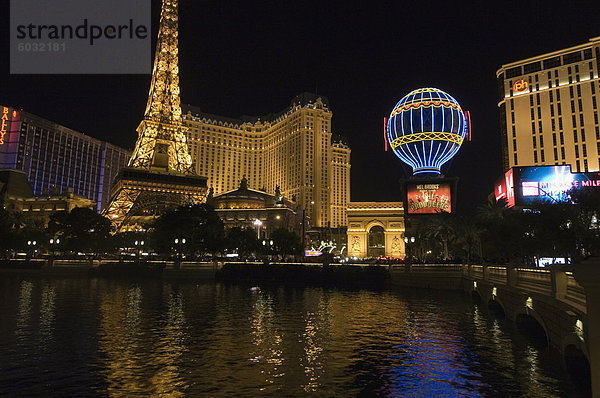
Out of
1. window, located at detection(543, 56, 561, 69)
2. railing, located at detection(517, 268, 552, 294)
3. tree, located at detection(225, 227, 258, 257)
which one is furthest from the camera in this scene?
window, located at detection(543, 56, 561, 69)

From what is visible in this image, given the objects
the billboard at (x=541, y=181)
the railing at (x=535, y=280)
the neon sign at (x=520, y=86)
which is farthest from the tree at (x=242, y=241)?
the neon sign at (x=520, y=86)

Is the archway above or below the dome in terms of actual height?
below

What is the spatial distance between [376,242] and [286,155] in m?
54.5

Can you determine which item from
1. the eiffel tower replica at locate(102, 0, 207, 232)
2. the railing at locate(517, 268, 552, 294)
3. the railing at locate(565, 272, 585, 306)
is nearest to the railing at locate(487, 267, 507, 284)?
the railing at locate(517, 268, 552, 294)

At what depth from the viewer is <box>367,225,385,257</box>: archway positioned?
12612 centimetres

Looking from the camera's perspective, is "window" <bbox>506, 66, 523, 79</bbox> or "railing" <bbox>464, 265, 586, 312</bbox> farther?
"window" <bbox>506, 66, 523, 79</bbox>

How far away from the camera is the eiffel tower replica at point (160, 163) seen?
99812 mm

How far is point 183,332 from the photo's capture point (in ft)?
67.5

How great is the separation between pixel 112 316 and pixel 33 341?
22.4 ft

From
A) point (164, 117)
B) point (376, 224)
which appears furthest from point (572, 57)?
point (164, 117)

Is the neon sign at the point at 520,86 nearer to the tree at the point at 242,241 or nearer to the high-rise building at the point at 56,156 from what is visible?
the tree at the point at 242,241

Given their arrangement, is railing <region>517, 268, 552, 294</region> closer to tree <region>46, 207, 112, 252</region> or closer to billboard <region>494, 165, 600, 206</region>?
billboard <region>494, 165, 600, 206</region>

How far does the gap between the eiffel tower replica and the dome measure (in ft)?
183

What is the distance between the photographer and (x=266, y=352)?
16.7m
